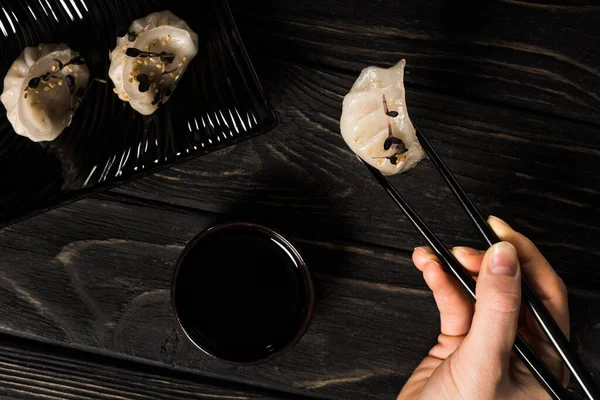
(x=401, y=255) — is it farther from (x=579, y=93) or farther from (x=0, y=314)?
(x=0, y=314)

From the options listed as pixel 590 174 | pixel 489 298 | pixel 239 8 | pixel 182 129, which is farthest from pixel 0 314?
pixel 590 174

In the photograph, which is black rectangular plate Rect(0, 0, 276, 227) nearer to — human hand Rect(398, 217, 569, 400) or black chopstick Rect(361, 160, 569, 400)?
black chopstick Rect(361, 160, 569, 400)

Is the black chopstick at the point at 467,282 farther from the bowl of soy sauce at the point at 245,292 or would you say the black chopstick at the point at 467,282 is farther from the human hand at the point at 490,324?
the bowl of soy sauce at the point at 245,292

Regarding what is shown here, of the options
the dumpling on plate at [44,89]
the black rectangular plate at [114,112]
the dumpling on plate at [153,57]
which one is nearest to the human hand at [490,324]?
the black rectangular plate at [114,112]

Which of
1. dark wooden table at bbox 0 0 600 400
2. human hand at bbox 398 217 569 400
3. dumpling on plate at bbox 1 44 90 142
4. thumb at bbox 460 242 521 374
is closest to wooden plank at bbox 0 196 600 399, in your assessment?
dark wooden table at bbox 0 0 600 400

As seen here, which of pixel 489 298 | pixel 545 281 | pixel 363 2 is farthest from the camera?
pixel 363 2

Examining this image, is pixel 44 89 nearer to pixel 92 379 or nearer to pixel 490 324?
pixel 92 379
